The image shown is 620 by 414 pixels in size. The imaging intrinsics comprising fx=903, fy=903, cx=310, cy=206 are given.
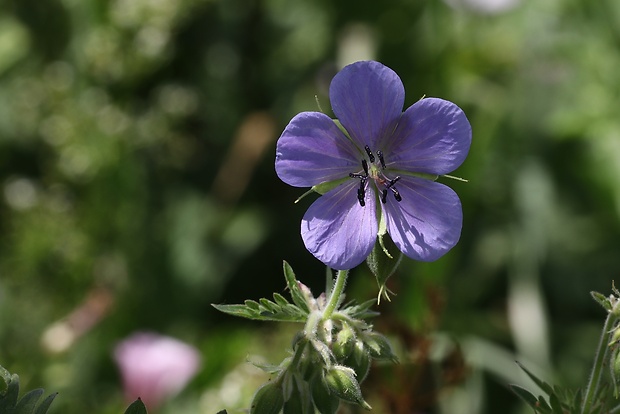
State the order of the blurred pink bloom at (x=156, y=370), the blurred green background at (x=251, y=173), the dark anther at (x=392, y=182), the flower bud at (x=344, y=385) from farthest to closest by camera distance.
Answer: the blurred green background at (x=251, y=173)
the blurred pink bloom at (x=156, y=370)
the dark anther at (x=392, y=182)
the flower bud at (x=344, y=385)

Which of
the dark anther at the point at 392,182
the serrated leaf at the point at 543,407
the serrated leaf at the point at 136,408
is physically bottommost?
the serrated leaf at the point at 543,407

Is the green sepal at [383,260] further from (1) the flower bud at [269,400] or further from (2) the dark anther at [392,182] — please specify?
(1) the flower bud at [269,400]

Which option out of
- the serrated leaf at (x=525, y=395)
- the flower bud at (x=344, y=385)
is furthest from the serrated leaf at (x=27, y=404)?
the serrated leaf at (x=525, y=395)

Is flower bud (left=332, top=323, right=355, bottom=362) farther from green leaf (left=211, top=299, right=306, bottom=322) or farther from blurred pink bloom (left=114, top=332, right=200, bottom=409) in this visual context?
blurred pink bloom (left=114, top=332, right=200, bottom=409)

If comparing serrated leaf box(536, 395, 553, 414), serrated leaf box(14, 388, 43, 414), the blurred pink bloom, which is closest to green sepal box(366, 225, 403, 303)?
serrated leaf box(536, 395, 553, 414)

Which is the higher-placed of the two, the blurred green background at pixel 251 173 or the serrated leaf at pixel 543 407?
the serrated leaf at pixel 543 407

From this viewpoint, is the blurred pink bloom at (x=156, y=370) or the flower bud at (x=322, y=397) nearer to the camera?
the flower bud at (x=322, y=397)

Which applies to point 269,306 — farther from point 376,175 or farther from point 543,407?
point 543,407
